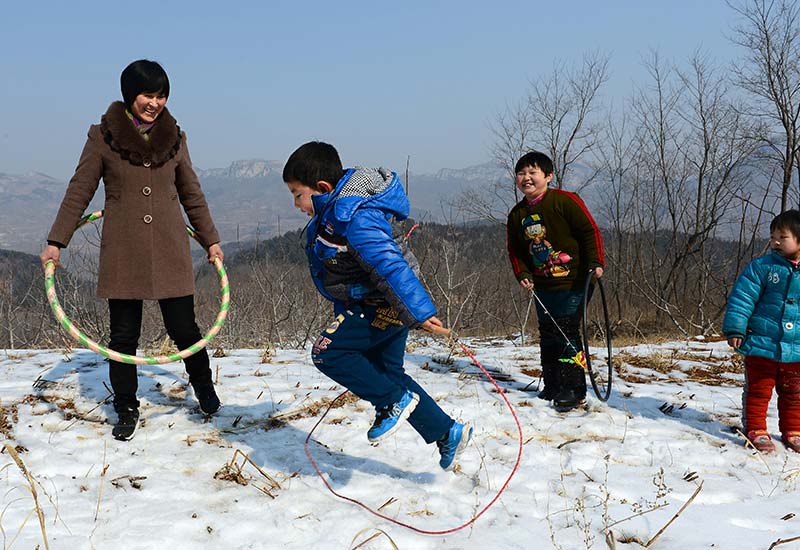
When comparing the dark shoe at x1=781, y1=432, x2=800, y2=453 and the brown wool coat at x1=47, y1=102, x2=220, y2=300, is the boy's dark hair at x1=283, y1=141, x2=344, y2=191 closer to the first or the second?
the brown wool coat at x1=47, y1=102, x2=220, y2=300

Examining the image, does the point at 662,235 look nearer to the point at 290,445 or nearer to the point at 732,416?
the point at 732,416

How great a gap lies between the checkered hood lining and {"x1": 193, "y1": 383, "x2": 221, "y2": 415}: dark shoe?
6.68 feet

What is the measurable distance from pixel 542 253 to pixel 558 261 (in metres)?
0.14

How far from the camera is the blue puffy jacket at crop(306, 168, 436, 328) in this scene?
255 centimetres

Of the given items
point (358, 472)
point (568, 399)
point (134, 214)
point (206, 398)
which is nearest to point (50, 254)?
point (134, 214)

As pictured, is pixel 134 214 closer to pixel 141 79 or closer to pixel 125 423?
pixel 141 79

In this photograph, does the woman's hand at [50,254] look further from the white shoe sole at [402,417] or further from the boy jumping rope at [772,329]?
the boy jumping rope at [772,329]

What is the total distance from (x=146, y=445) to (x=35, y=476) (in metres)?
0.59

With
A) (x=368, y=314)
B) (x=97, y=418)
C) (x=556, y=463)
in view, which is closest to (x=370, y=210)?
(x=368, y=314)

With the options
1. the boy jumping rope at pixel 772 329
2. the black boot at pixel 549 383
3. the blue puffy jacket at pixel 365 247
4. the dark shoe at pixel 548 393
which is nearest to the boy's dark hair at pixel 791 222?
the boy jumping rope at pixel 772 329

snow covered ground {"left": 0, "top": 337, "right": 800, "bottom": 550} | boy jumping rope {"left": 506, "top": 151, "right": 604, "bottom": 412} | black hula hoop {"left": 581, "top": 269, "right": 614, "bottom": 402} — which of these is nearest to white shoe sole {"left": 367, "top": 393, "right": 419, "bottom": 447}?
snow covered ground {"left": 0, "top": 337, "right": 800, "bottom": 550}

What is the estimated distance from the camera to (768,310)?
374cm

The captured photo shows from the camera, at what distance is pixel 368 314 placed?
2.85m

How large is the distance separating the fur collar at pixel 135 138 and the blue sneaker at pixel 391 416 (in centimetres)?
205
